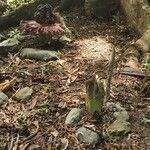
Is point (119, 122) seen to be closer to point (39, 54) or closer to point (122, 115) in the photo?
point (122, 115)

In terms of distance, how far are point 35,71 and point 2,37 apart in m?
1.40

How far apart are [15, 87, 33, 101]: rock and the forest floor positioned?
2.6 inches

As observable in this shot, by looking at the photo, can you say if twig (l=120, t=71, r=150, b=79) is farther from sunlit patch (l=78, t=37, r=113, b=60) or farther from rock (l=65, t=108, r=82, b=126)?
rock (l=65, t=108, r=82, b=126)

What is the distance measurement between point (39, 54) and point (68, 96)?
1192mm

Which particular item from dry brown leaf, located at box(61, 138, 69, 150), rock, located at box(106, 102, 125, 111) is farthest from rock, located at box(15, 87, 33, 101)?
rock, located at box(106, 102, 125, 111)

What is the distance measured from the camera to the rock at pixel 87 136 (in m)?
4.19

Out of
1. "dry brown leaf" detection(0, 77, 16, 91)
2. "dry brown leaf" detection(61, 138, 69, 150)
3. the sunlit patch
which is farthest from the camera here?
the sunlit patch

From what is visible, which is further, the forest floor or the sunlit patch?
the sunlit patch

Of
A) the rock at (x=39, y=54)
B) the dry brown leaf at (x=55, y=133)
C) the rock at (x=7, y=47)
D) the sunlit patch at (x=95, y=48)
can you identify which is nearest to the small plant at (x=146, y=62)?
the sunlit patch at (x=95, y=48)

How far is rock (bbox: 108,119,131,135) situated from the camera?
14.2ft

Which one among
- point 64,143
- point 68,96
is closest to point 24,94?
point 68,96

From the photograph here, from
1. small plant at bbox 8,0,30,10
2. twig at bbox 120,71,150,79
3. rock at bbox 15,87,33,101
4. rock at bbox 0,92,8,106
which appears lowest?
rock at bbox 0,92,8,106

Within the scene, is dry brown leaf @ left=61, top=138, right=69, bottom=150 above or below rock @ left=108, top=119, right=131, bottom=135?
below

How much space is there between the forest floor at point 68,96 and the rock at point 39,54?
0.34ft
